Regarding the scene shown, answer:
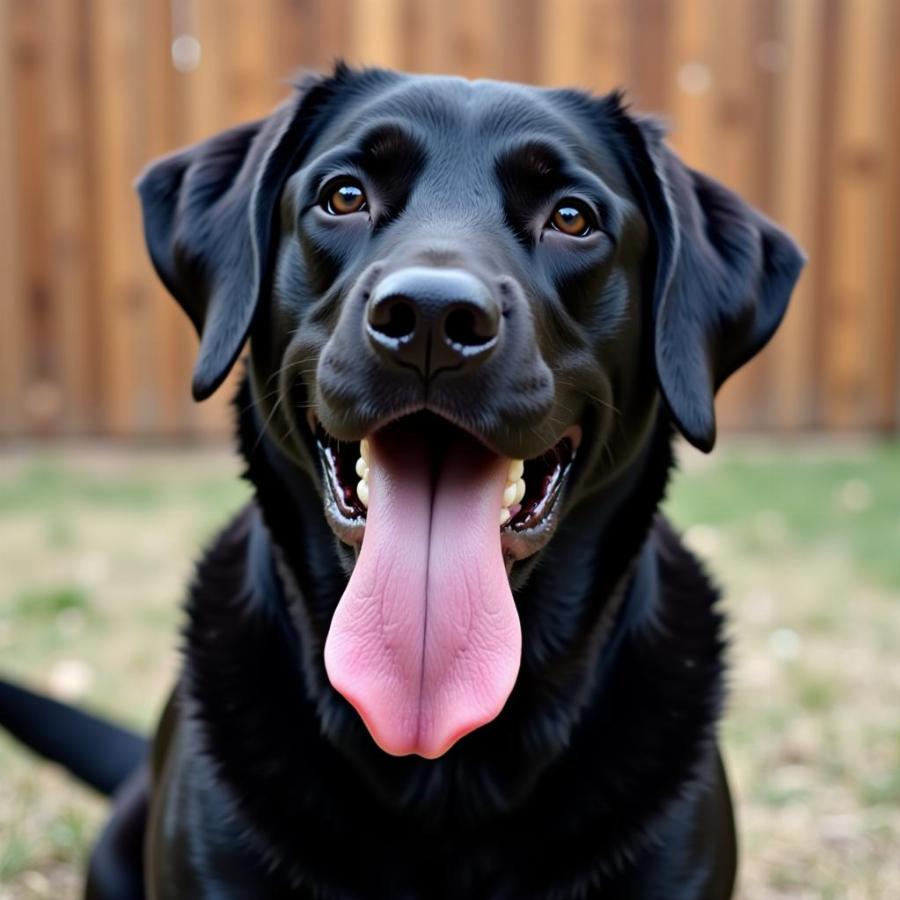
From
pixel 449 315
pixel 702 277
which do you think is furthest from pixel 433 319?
pixel 702 277

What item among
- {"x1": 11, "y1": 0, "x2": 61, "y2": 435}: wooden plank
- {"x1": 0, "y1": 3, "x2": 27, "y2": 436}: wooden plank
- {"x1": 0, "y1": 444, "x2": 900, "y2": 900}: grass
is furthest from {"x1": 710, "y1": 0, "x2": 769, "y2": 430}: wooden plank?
{"x1": 0, "y1": 3, "x2": 27, "y2": 436}: wooden plank

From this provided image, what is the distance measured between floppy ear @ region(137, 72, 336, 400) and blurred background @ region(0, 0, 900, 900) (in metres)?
2.75

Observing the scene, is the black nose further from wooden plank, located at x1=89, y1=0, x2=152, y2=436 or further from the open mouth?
wooden plank, located at x1=89, y1=0, x2=152, y2=436

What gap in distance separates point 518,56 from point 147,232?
452cm

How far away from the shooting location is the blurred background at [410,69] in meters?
5.50

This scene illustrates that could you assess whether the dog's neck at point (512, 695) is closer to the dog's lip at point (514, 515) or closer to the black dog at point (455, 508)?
the black dog at point (455, 508)

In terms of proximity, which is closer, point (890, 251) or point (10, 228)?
point (10, 228)

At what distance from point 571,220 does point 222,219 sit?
1.93 ft

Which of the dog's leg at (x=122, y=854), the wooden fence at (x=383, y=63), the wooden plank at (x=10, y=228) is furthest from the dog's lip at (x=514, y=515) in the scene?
the wooden plank at (x=10, y=228)

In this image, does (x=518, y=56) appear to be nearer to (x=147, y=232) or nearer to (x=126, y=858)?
(x=147, y=232)

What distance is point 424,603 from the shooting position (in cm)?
168

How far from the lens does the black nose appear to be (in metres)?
1.49

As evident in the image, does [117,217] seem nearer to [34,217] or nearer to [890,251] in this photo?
[34,217]

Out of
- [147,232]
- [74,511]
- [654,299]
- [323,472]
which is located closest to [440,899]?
[323,472]
